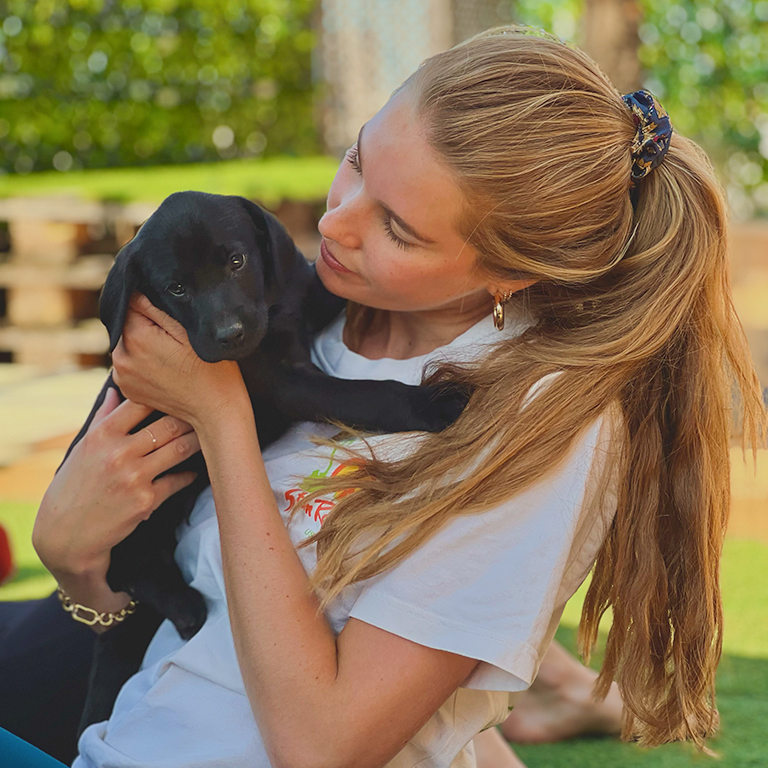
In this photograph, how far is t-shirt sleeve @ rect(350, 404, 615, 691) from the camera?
1.27 m

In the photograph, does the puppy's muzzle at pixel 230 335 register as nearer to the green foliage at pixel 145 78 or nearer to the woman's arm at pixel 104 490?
the woman's arm at pixel 104 490

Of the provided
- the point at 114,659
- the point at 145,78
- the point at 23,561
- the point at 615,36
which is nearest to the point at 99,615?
the point at 114,659

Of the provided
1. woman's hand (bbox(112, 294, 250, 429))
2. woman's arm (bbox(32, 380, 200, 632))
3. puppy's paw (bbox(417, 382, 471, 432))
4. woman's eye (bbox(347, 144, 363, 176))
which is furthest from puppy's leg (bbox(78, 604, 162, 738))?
woman's eye (bbox(347, 144, 363, 176))

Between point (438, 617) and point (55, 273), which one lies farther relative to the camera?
point (55, 273)

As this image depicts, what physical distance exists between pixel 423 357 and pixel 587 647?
597mm

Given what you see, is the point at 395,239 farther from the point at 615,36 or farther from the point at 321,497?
the point at 615,36

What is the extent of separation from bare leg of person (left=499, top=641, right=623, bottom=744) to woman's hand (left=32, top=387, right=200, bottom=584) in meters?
1.15

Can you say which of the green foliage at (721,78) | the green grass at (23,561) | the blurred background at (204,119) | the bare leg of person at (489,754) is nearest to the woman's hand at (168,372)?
the bare leg of person at (489,754)

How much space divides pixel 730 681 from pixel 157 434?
70.1 inches

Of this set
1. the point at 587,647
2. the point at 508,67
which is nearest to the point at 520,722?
the point at 587,647

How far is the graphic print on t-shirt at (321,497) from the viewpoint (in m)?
1.44

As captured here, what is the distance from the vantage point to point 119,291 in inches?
69.2

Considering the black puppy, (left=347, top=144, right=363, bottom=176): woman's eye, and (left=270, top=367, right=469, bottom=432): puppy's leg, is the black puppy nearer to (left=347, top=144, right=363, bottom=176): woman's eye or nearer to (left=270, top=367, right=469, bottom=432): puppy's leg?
(left=270, top=367, right=469, bottom=432): puppy's leg

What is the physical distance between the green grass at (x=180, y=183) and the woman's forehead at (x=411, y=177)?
4.11 meters
